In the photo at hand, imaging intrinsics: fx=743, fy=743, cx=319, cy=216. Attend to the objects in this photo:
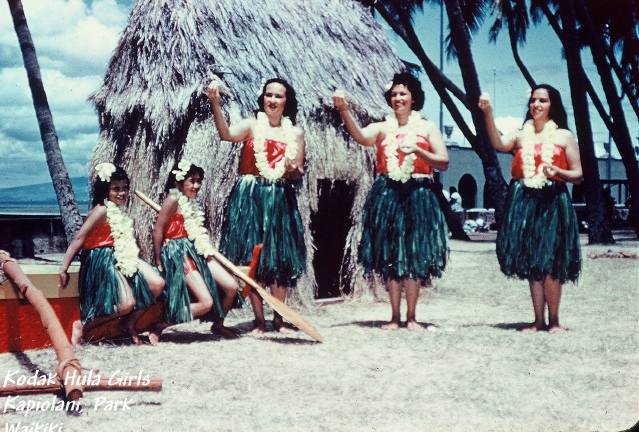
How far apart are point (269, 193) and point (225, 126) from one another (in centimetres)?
54

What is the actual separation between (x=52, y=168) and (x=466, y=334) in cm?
439

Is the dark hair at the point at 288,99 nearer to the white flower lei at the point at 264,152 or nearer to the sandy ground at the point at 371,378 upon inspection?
the white flower lei at the point at 264,152

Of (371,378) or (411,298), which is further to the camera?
(411,298)

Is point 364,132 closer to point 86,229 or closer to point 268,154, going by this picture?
point 268,154

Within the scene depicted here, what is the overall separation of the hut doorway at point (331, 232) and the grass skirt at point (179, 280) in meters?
2.31

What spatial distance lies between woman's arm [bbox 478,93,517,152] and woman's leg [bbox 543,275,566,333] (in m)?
0.91

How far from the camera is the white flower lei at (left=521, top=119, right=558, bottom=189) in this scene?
187 inches

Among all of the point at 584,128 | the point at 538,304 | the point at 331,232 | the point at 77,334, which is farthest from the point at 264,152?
the point at 584,128

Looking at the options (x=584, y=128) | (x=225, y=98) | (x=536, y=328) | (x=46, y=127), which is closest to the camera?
(x=536, y=328)

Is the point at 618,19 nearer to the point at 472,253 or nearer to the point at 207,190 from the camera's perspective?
the point at 472,253

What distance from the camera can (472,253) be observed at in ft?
39.0

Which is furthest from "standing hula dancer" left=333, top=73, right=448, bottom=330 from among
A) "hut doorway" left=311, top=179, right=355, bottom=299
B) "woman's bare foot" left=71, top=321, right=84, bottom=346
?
"woman's bare foot" left=71, top=321, right=84, bottom=346

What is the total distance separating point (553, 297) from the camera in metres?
4.91

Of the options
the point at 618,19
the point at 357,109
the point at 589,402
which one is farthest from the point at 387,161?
the point at 618,19
